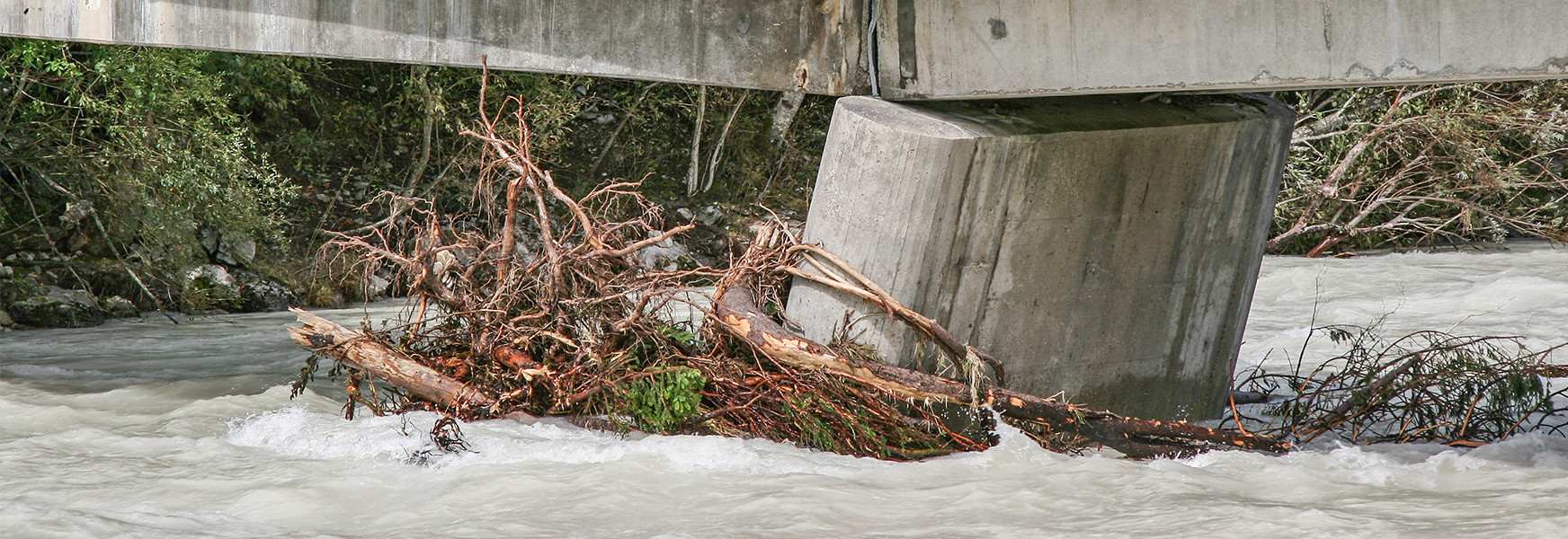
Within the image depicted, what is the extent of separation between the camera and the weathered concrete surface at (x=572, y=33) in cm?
573

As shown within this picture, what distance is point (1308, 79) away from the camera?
174 inches

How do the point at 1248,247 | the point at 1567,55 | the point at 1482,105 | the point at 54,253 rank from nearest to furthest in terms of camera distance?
1. the point at 1567,55
2. the point at 1248,247
3. the point at 54,253
4. the point at 1482,105

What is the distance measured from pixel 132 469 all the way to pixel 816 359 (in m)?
3.17

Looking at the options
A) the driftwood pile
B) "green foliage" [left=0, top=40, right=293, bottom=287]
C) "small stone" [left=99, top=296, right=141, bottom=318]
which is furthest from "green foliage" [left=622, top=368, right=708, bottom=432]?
"small stone" [left=99, top=296, right=141, bottom=318]

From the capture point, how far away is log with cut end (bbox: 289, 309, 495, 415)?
595cm

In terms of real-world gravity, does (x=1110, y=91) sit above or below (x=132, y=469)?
above

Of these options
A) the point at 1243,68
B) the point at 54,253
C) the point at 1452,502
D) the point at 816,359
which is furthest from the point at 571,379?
the point at 54,253

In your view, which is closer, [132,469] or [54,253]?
[132,469]

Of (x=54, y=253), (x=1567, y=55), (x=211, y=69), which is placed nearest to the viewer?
(x=1567, y=55)

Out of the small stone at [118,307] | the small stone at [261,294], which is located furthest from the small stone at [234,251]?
the small stone at [118,307]

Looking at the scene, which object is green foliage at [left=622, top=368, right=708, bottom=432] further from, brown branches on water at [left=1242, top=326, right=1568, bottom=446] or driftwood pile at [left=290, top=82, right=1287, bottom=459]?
brown branches on water at [left=1242, top=326, right=1568, bottom=446]

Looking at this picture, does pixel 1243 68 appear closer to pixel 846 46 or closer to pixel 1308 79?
pixel 1308 79

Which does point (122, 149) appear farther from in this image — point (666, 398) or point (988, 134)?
point (988, 134)

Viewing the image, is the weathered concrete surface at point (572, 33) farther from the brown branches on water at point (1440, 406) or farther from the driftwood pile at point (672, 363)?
the brown branches on water at point (1440, 406)
